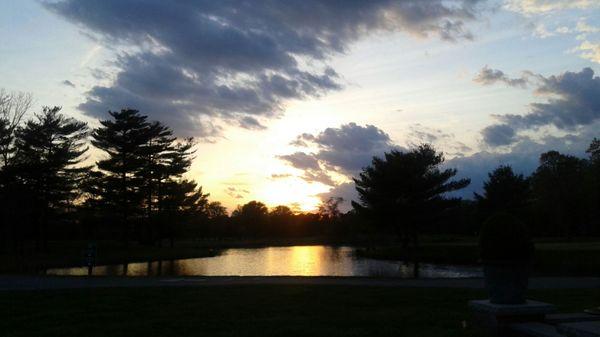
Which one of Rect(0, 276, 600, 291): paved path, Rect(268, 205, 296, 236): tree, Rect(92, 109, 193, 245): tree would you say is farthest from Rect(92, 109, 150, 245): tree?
Rect(268, 205, 296, 236): tree

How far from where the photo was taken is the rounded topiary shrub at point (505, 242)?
6930 mm

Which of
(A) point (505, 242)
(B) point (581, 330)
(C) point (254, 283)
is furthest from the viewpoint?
(C) point (254, 283)

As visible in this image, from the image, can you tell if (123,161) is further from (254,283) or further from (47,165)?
(254,283)

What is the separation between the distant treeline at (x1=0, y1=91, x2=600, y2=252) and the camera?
40969 millimetres

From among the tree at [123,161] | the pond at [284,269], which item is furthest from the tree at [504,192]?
the tree at [123,161]

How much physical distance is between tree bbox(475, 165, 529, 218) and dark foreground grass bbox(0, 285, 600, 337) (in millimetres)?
42992

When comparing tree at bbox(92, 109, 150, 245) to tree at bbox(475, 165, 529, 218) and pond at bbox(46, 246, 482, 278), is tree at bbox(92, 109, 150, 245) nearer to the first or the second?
pond at bbox(46, 246, 482, 278)

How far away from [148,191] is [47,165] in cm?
1055

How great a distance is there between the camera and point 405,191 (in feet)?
137

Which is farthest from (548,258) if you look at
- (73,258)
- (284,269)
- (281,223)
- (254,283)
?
(281,223)

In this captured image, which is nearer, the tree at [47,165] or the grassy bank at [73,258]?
the grassy bank at [73,258]

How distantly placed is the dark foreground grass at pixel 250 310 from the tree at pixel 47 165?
3126 centimetres

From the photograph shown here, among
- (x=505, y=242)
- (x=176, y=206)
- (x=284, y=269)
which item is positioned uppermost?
(x=176, y=206)

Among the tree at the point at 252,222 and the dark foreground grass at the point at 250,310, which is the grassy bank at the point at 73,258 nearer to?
the dark foreground grass at the point at 250,310
